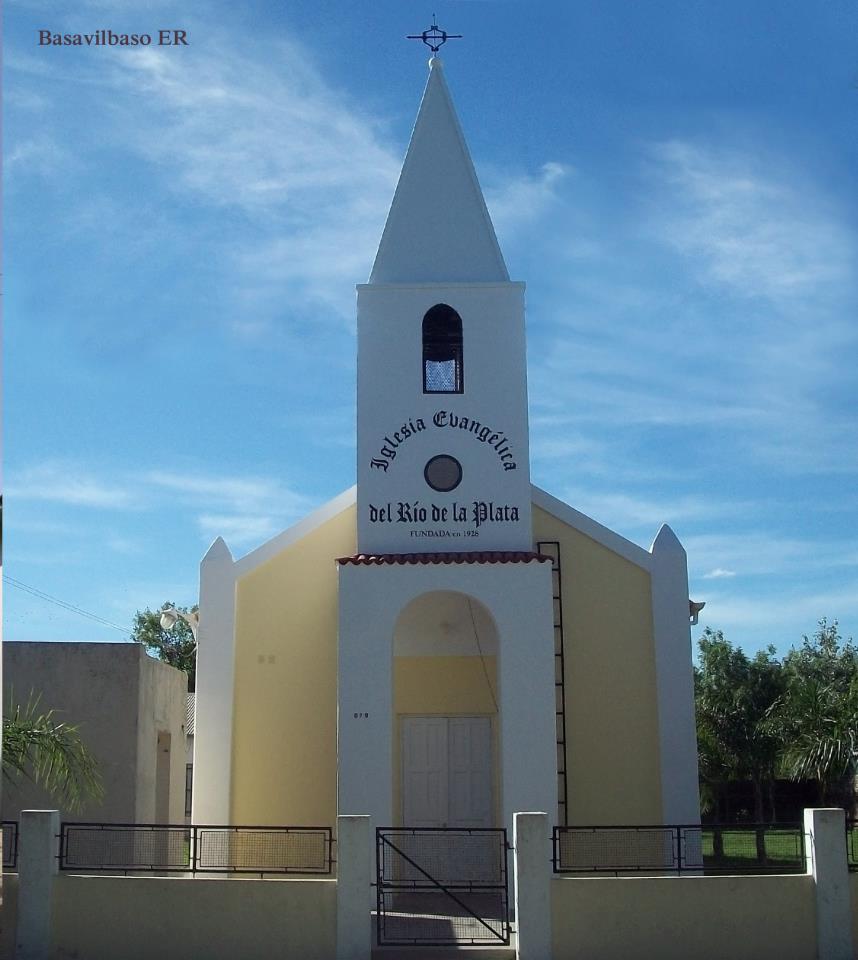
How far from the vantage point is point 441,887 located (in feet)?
50.9

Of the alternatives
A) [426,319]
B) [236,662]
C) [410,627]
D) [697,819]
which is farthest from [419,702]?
[426,319]

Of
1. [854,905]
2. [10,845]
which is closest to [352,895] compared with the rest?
[10,845]

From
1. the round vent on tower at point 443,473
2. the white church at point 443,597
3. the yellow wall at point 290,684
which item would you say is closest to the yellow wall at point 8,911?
the white church at point 443,597

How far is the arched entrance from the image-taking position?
20.6 metres

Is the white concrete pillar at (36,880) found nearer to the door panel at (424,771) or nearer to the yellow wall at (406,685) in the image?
the yellow wall at (406,685)

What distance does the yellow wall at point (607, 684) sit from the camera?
66.3 feet

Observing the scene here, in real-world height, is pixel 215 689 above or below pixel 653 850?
above

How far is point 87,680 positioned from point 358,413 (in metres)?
6.59

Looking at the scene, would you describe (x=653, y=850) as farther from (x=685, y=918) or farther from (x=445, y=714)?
(x=445, y=714)

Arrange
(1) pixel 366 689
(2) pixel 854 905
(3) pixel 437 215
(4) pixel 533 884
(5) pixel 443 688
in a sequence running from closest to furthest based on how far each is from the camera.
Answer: (4) pixel 533 884 < (2) pixel 854 905 < (1) pixel 366 689 < (5) pixel 443 688 < (3) pixel 437 215

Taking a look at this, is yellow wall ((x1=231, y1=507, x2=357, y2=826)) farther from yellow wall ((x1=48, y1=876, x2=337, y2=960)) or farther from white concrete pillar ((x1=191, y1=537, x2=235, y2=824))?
yellow wall ((x1=48, y1=876, x2=337, y2=960))

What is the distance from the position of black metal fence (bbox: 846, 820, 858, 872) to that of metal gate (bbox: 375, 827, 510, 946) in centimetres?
425

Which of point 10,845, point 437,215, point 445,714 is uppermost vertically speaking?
point 437,215

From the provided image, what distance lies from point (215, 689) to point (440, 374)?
21.3 feet
